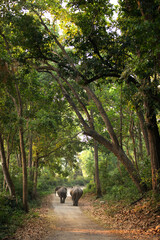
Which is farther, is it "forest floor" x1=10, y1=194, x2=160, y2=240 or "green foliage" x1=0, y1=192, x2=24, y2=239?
"green foliage" x1=0, y1=192, x2=24, y2=239

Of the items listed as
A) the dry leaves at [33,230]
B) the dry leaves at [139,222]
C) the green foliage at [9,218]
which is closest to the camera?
the dry leaves at [139,222]

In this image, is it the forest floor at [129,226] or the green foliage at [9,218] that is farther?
the green foliage at [9,218]

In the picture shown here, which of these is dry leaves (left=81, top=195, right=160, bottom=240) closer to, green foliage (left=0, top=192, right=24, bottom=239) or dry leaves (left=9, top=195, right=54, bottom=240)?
dry leaves (left=9, top=195, right=54, bottom=240)

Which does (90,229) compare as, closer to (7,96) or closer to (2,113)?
(2,113)

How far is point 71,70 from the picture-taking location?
9.95m

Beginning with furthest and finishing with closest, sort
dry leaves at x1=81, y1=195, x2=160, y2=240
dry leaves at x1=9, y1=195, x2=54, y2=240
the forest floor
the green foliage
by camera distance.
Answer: the green foliage → dry leaves at x1=9, y1=195, x2=54, y2=240 → the forest floor → dry leaves at x1=81, y1=195, x2=160, y2=240

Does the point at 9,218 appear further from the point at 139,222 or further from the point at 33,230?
the point at 139,222

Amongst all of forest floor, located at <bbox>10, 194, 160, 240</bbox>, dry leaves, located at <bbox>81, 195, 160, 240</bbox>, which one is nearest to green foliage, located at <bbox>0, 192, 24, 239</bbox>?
forest floor, located at <bbox>10, 194, 160, 240</bbox>

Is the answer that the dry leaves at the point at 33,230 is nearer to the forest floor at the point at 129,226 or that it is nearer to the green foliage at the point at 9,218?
the forest floor at the point at 129,226

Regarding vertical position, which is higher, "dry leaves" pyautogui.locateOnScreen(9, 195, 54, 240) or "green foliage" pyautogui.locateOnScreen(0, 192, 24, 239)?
"green foliage" pyautogui.locateOnScreen(0, 192, 24, 239)

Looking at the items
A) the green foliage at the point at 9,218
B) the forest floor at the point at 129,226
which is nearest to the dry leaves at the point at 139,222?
the forest floor at the point at 129,226

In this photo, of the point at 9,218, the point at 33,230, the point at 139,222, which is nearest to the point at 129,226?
the point at 139,222

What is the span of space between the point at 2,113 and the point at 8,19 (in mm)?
4485

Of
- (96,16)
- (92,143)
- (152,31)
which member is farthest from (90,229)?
(92,143)
